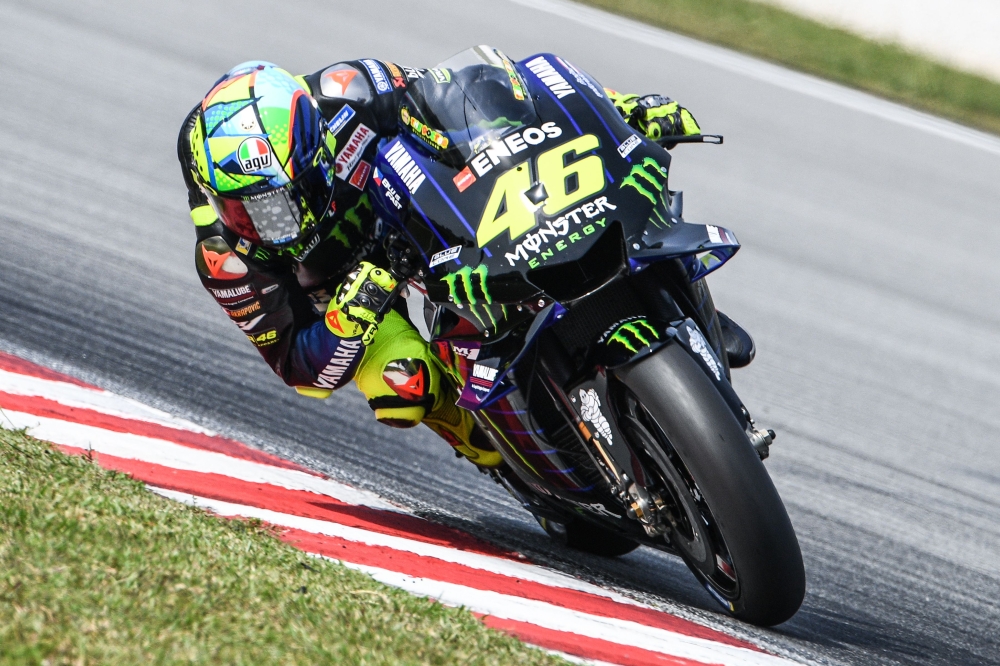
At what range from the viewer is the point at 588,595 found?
328 cm

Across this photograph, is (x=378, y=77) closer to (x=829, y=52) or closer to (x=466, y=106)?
(x=466, y=106)

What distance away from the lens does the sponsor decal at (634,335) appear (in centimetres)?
287

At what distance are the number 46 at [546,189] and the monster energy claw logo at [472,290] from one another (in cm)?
8

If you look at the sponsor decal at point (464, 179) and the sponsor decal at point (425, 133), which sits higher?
the sponsor decal at point (425, 133)

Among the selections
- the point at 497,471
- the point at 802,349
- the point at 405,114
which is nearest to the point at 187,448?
the point at 497,471

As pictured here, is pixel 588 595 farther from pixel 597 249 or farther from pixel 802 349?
pixel 802 349

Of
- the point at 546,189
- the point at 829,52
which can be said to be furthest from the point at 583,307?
the point at 829,52

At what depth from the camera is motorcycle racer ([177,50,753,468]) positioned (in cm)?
326

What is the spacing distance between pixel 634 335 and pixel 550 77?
0.93 meters

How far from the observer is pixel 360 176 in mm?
3598

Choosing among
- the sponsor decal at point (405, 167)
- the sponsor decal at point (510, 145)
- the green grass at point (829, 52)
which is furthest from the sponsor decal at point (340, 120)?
the green grass at point (829, 52)

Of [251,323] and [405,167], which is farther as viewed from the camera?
[251,323]

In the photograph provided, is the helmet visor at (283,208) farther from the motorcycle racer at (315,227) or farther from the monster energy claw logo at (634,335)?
the monster energy claw logo at (634,335)

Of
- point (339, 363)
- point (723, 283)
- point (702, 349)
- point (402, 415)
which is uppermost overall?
point (702, 349)
